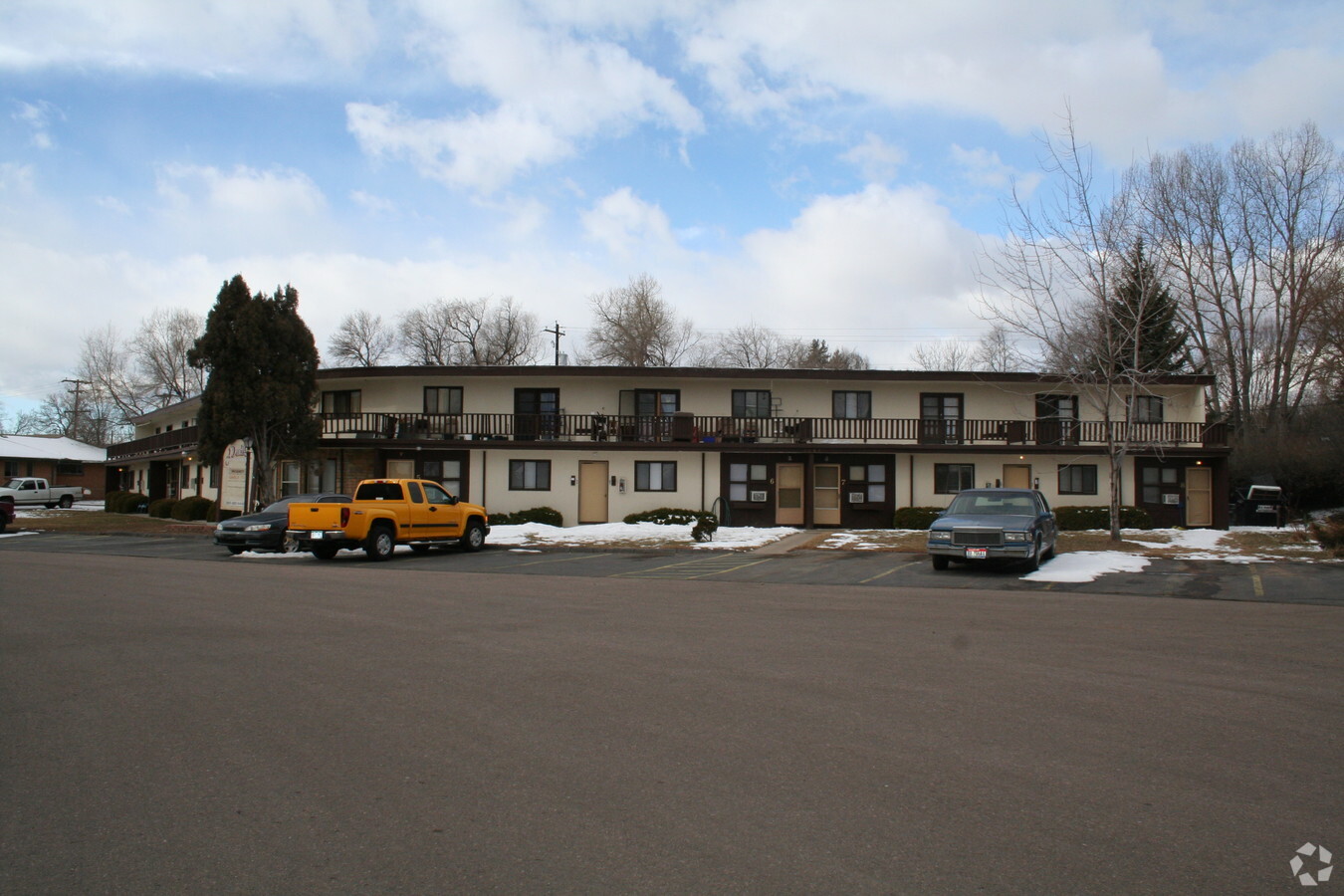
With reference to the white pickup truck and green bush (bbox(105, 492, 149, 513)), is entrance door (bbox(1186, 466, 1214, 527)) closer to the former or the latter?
green bush (bbox(105, 492, 149, 513))

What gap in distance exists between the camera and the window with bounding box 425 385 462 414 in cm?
3491

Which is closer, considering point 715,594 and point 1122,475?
point 715,594

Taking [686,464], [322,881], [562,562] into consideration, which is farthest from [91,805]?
[686,464]

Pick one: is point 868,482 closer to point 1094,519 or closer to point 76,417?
point 1094,519

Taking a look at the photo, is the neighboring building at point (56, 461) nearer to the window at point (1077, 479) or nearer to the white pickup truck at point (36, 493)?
the white pickup truck at point (36, 493)

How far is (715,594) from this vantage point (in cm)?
1446

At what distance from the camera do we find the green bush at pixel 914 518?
1224 inches

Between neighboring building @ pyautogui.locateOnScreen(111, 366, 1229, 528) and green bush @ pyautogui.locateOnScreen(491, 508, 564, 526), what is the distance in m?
1.10

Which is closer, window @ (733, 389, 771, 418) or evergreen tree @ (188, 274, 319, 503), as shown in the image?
evergreen tree @ (188, 274, 319, 503)

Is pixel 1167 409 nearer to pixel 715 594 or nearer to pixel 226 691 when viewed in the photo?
pixel 715 594

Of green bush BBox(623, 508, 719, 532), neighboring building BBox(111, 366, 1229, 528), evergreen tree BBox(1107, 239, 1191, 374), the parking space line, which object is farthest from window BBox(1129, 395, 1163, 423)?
the parking space line

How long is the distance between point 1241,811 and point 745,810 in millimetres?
2420

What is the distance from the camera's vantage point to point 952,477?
3334 centimetres

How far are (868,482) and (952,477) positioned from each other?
2.95 metres
